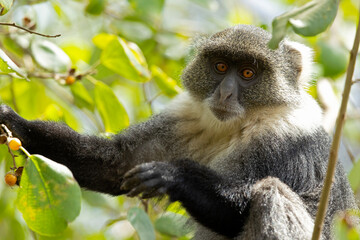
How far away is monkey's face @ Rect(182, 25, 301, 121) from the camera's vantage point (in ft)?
24.5

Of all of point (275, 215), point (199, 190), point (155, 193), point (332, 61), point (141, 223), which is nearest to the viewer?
point (141, 223)

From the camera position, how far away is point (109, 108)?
768 cm

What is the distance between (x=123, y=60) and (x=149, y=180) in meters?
1.91

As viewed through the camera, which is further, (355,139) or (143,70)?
(355,139)

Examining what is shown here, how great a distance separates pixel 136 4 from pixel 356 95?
20.0 ft

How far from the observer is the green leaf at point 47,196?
15.2 ft

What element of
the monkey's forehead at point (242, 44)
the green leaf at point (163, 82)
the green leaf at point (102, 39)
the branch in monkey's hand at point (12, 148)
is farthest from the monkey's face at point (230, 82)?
the branch in monkey's hand at point (12, 148)

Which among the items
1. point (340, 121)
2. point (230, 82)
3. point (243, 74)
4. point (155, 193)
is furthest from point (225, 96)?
point (340, 121)

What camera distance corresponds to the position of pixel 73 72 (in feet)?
24.6

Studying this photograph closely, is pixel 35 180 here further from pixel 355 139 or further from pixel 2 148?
pixel 355 139

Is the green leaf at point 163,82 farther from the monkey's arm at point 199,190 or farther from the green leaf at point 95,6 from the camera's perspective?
the monkey's arm at point 199,190

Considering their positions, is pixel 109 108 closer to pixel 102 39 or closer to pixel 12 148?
pixel 102 39

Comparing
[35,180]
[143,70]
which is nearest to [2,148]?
[35,180]

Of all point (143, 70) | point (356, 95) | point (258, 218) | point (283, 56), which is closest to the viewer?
point (258, 218)
